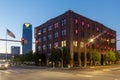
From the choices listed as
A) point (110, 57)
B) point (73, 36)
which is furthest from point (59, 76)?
point (110, 57)

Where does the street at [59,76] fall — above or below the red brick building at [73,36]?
below

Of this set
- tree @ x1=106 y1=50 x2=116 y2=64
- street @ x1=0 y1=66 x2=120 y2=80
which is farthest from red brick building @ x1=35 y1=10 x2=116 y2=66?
street @ x1=0 y1=66 x2=120 y2=80

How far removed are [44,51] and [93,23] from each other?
872 inches

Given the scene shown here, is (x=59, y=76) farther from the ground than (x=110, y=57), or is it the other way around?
(x=110, y=57)

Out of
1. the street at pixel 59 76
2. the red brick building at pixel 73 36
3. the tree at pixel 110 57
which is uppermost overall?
the red brick building at pixel 73 36

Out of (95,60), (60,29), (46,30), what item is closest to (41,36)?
(46,30)

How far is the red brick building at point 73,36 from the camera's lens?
7938 cm

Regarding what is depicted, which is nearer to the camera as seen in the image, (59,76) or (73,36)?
(59,76)

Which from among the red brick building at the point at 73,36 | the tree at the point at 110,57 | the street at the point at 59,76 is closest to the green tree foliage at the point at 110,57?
the tree at the point at 110,57

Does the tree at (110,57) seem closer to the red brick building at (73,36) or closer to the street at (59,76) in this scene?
the red brick building at (73,36)

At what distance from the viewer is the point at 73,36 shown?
262ft

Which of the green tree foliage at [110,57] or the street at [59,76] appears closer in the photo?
the street at [59,76]

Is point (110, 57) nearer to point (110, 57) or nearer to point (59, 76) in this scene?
point (110, 57)

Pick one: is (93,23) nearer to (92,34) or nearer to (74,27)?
(92,34)
